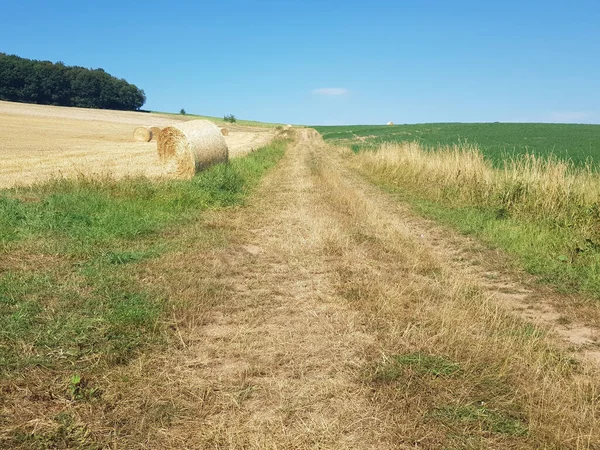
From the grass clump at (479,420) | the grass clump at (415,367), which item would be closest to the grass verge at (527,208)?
the grass clump at (415,367)

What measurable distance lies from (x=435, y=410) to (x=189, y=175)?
11.9 meters

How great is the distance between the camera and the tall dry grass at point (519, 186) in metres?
9.02

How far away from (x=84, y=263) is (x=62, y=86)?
91.3 meters

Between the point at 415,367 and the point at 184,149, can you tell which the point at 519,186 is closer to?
the point at 415,367

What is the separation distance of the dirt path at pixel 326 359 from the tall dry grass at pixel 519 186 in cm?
384

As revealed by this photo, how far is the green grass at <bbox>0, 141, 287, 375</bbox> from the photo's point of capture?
3.84 metres

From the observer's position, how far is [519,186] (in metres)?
10.6

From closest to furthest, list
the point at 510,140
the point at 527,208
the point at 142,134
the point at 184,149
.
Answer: the point at 527,208
the point at 184,149
the point at 142,134
the point at 510,140

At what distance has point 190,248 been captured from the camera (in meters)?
6.86

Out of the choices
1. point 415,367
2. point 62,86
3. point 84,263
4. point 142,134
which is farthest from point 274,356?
point 62,86

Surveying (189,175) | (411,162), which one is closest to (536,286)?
(189,175)

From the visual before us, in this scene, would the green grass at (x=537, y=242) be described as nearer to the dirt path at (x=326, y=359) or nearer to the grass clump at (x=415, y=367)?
the dirt path at (x=326, y=359)

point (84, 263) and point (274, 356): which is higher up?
point (84, 263)

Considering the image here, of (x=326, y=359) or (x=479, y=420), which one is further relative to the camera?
(x=326, y=359)
